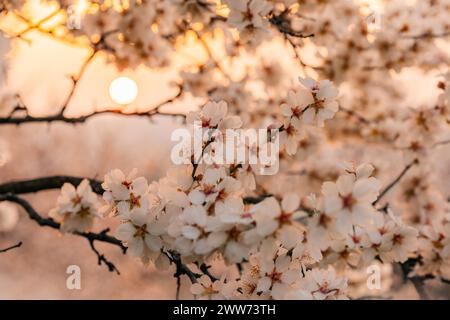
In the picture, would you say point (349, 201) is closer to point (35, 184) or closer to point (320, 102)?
point (320, 102)

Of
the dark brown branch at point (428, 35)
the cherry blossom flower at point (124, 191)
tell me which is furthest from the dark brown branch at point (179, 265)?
the dark brown branch at point (428, 35)

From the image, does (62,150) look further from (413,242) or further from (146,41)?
(413,242)

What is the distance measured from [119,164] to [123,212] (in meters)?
14.4

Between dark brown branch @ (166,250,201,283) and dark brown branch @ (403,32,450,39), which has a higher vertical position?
dark brown branch @ (403,32,450,39)

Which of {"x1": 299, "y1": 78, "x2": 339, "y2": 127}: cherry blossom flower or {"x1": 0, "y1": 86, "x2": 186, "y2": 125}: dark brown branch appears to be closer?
{"x1": 299, "y1": 78, "x2": 339, "y2": 127}: cherry blossom flower

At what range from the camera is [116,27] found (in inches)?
128

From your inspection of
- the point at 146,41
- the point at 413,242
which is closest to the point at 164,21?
the point at 146,41

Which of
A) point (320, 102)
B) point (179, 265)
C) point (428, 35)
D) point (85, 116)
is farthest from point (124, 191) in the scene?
point (428, 35)

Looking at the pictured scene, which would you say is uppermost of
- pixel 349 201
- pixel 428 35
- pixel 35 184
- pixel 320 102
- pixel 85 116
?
pixel 428 35

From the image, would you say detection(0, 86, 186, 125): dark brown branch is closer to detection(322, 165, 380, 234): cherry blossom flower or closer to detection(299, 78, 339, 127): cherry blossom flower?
detection(299, 78, 339, 127): cherry blossom flower

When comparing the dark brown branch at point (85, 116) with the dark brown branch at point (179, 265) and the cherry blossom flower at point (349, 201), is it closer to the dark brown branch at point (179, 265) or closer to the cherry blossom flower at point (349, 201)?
the dark brown branch at point (179, 265)

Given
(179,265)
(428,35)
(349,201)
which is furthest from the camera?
(428,35)

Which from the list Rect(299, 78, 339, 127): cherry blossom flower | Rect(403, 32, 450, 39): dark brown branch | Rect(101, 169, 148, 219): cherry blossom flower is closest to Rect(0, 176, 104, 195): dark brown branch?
Rect(101, 169, 148, 219): cherry blossom flower

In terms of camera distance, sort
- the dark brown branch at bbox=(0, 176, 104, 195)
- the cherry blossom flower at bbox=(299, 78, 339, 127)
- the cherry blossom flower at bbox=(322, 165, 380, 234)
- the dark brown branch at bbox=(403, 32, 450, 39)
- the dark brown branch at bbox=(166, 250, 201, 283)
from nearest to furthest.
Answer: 1. the cherry blossom flower at bbox=(322, 165, 380, 234)
2. the dark brown branch at bbox=(166, 250, 201, 283)
3. the cherry blossom flower at bbox=(299, 78, 339, 127)
4. the dark brown branch at bbox=(0, 176, 104, 195)
5. the dark brown branch at bbox=(403, 32, 450, 39)
